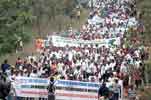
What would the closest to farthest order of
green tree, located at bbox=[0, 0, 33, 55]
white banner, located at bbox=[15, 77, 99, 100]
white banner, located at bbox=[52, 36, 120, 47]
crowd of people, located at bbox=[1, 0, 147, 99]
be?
white banner, located at bbox=[15, 77, 99, 100]
crowd of people, located at bbox=[1, 0, 147, 99]
green tree, located at bbox=[0, 0, 33, 55]
white banner, located at bbox=[52, 36, 120, 47]

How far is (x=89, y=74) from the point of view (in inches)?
1175

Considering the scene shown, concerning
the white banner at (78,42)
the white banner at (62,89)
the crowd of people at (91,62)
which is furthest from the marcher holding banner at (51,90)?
the white banner at (78,42)

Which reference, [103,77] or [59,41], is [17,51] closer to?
[59,41]

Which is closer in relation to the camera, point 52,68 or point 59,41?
point 52,68

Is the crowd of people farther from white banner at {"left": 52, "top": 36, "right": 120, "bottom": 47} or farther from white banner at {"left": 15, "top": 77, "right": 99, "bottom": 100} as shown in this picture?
white banner at {"left": 15, "top": 77, "right": 99, "bottom": 100}

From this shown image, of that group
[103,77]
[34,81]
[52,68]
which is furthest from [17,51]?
[34,81]

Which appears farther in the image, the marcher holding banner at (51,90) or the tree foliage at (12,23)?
the tree foliage at (12,23)

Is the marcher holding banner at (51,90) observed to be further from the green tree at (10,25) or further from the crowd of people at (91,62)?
the green tree at (10,25)

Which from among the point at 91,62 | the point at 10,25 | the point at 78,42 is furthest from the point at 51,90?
the point at 78,42

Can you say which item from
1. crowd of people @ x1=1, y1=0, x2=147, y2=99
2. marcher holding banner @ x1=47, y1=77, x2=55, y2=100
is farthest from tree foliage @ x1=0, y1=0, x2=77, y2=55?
marcher holding banner @ x1=47, y1=77, x2=55, y2=100

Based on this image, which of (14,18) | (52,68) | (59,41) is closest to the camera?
(52,68)

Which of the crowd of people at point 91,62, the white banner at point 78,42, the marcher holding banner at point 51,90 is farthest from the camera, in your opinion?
the white banner at point 78,42

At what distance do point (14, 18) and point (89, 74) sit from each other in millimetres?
10908

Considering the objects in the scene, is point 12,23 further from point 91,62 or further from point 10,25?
point 91,62
